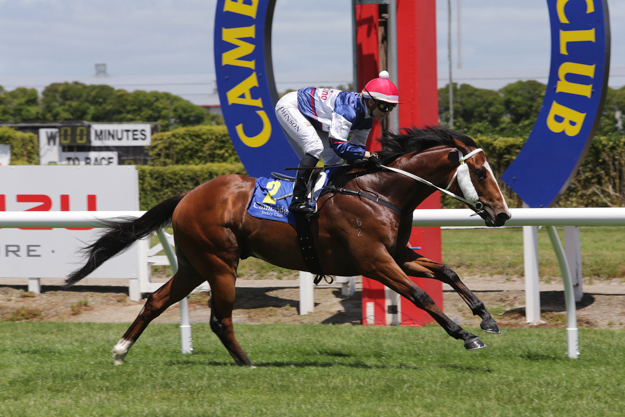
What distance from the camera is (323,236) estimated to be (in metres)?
4.06

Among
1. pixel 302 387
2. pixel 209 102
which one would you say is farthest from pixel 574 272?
pixel 209 102

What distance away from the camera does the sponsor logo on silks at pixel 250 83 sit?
6.61 meters

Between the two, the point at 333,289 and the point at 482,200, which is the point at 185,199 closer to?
the point at 482,200

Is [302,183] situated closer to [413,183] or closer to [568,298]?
[413,183]

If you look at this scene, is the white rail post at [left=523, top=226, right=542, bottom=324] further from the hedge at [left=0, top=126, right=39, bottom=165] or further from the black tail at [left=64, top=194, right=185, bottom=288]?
the hedge at [left=0, top=126, right=39, bottom=165]

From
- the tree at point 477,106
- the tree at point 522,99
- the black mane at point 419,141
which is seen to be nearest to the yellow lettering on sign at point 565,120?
the black mane at point 419,141

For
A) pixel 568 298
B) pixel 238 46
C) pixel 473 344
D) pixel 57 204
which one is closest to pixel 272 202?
pixel 473 344

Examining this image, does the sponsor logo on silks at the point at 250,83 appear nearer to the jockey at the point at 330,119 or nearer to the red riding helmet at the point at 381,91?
the jockey at the point at 330,119

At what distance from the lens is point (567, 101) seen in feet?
18.3

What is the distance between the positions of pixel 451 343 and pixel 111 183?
445 cm

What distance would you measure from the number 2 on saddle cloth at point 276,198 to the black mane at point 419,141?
375 mm

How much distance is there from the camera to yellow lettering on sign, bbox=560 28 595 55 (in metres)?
5.38

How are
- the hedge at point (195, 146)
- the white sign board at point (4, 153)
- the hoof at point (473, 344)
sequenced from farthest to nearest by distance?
the white sign board at point (4, 153)
the hedge at point (195, 146)
the hoof at point (473, 344)

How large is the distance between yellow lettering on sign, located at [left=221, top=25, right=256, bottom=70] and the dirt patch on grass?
244cm
